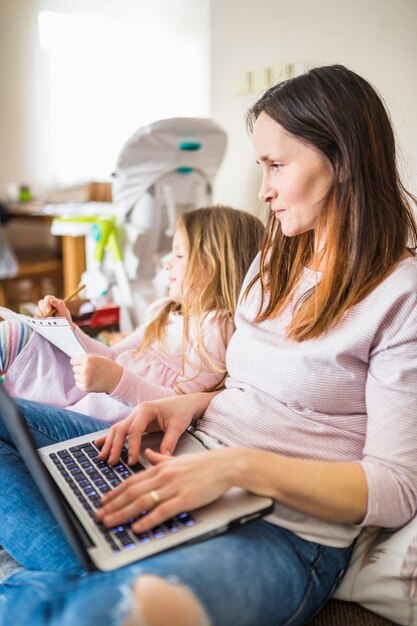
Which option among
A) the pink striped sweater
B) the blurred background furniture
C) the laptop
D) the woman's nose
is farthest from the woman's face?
the blurred background furniture

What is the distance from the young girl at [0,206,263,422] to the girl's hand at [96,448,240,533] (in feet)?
1.35

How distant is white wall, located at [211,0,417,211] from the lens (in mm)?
1759

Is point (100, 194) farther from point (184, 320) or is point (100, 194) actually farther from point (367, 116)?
point (367, 116)

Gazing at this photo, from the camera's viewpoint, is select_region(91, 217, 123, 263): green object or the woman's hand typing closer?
the woman's hand typing

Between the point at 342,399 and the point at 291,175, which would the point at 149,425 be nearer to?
the point at 342,399

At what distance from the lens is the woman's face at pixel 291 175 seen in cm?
89

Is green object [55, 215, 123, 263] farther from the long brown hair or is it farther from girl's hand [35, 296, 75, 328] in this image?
the long brown hair

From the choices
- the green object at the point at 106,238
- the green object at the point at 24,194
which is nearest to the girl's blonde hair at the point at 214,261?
the green object at the point at 106,238

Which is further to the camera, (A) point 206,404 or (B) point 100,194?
(B) point 100,194

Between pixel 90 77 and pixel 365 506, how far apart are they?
400 cm

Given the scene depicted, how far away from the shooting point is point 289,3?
2.16 meters

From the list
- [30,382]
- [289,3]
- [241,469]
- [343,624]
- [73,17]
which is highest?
[73,17]

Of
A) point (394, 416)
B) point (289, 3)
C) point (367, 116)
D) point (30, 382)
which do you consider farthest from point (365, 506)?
point (289, 3)

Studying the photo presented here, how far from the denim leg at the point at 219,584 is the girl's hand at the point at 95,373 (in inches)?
15.5
